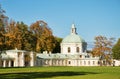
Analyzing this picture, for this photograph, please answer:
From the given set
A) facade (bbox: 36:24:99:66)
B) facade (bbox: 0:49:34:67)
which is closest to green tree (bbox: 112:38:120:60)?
facade (bbox: 36:24:99:66)

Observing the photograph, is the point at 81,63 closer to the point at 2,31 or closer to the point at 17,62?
the point at 17,62

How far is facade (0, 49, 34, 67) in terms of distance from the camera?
329 ft

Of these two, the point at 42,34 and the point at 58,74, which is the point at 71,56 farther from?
the point at 58,74

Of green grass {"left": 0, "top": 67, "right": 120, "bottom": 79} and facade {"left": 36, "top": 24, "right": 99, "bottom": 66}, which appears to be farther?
facade {"left": 36, "top": 24, "right": 99, "bottom": 66}

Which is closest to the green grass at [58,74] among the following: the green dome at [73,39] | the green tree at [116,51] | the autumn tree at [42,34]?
the autumn tree at [42,34]

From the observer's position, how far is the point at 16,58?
338 feet

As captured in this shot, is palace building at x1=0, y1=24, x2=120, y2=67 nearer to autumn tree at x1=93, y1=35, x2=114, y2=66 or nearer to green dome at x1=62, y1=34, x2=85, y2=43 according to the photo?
green dome at x1=62, y1=34, x2=85, y2=43

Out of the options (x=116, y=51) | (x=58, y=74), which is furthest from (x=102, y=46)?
(x=58, y=74)

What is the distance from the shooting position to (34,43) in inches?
4432

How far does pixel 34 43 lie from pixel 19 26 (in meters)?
9.42

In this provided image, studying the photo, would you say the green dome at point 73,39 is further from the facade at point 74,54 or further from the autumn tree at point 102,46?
the autumn tree at point 102,46

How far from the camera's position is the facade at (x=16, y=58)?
100 meters

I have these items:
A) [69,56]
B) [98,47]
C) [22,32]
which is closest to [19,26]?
[22,32]

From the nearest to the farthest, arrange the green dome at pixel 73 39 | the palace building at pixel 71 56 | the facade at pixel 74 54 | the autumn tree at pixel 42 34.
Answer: the autumn tree at pixel 42 34 < the palace building at pixel 71 56 < the facade at pixel 74 54 < the green dome at pixel 73 39
